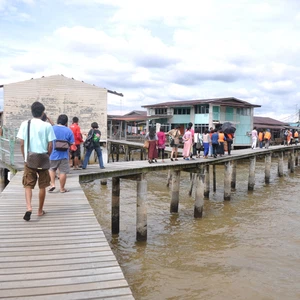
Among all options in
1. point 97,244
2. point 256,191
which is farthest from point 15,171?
point 256,191

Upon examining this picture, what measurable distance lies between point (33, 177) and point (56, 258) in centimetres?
171

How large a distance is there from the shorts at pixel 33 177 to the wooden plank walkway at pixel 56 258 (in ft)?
1.62

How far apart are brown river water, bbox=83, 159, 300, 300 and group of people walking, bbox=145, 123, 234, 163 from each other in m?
2.19

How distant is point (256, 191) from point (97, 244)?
592 inches

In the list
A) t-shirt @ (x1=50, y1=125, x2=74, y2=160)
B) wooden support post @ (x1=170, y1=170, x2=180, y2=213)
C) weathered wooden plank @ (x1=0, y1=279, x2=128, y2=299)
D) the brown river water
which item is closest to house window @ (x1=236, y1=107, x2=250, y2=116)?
the brown river water

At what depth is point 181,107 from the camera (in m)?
35.0

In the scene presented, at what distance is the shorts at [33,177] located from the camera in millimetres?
4852

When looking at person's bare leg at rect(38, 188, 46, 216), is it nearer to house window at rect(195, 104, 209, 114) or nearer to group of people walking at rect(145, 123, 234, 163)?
group of people walking at rect(145, 123, 234, 163)

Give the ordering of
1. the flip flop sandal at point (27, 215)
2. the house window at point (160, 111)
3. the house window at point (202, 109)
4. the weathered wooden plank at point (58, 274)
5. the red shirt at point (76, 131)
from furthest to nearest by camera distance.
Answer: the house window at point (160, 111)
the house window at point (202, 109)
the red shirt at point (76, 131)
the flip flop sandal at point (27, 215)
the weathered wooden plank at point (58, 274)

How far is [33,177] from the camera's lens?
489 cm

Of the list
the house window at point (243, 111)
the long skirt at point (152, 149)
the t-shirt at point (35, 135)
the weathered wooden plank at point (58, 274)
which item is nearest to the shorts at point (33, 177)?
the t-shirt at point (35, 135)

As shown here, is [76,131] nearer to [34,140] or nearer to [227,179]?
[34,140]

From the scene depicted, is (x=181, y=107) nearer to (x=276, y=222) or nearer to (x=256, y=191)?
(x=256, y=191)

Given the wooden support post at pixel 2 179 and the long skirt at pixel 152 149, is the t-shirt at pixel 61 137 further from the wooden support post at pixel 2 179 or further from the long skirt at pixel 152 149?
the wooden support post at pixel 2 179
